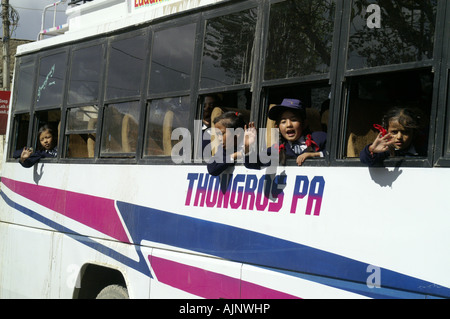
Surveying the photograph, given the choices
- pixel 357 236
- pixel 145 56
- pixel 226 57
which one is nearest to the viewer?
pixel 357 236

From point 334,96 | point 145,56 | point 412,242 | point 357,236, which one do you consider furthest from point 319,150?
point 145,56

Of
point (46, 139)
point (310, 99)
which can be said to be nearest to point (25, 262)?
point (46, 139)

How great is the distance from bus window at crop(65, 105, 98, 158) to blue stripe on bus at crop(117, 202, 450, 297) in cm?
106

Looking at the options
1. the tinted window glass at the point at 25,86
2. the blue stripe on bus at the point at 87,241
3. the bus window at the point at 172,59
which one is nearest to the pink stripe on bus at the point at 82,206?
the blue stripe on bus at the point at 87,241

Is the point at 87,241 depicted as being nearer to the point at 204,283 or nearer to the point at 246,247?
the point at 204,283

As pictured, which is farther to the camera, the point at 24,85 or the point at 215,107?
the point at 24,85

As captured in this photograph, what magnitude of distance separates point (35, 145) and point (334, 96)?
4.88 meters

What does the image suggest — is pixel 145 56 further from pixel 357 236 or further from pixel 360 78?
pixel 357 236

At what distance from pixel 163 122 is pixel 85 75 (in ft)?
5.28

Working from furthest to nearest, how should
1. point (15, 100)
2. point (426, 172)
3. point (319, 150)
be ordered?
point (15, 100), point (319, 150), point (426, 172)

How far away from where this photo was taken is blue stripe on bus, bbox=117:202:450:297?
4.29 m

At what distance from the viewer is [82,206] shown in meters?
7.45

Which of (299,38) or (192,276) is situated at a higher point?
(299,38)

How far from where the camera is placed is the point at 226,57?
231 inches
